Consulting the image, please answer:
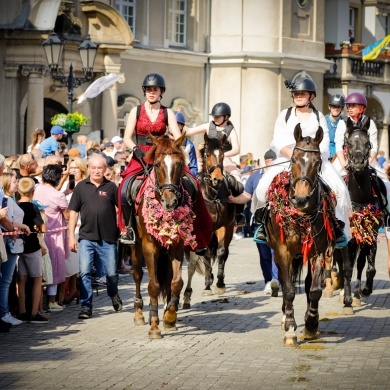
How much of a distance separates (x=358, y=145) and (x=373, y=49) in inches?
1352

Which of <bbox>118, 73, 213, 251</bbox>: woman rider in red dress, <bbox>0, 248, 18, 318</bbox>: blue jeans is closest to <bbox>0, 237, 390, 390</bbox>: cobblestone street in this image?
<bbox>0, 248, 18, 318</bbox>: blue jeans

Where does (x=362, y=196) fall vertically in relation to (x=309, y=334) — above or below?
above

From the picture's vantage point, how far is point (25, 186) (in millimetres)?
14750

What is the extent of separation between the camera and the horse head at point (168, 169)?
13.1m

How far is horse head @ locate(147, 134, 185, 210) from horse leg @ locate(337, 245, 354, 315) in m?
3.32

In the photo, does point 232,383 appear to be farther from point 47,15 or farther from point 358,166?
point 47,15

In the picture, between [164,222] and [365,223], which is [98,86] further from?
[164,222]

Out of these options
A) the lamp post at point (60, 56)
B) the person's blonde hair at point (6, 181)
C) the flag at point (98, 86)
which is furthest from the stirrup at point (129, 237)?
the flag at point (98, 86)

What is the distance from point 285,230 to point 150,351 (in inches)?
76.9

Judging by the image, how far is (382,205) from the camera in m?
16.8

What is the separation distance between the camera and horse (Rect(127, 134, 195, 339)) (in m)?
13.1

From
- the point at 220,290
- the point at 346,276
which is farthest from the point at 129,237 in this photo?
the point at 220,290

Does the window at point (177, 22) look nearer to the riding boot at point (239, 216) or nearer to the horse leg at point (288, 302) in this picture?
the riding boot at point (239, 216)

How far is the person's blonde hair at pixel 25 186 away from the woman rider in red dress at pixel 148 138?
3.73 feet
